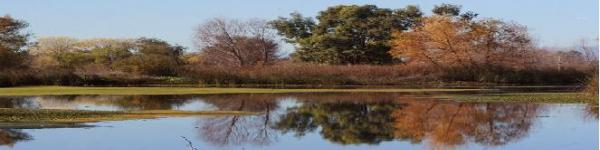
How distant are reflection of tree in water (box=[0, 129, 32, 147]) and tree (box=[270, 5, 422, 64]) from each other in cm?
4229

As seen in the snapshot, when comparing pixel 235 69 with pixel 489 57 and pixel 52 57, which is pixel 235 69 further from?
pixel 52 57

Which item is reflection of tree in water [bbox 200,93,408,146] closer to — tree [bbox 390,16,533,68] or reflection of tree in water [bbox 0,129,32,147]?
reflection of tree in water [bbox 0,129,32,147]

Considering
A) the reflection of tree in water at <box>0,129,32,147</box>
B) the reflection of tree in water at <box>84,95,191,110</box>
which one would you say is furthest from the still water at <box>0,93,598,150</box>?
the reflection of tree in water at <box>84,95,191,110</box>

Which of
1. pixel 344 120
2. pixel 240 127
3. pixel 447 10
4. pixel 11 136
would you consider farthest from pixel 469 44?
pixel 11 136

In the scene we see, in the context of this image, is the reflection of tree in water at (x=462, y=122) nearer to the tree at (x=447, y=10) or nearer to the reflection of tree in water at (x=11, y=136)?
the reflection of tree in water at (x=11, y=136)

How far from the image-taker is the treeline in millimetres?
44625

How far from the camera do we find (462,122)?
56.7 ft

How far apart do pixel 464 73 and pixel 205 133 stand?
35071mm

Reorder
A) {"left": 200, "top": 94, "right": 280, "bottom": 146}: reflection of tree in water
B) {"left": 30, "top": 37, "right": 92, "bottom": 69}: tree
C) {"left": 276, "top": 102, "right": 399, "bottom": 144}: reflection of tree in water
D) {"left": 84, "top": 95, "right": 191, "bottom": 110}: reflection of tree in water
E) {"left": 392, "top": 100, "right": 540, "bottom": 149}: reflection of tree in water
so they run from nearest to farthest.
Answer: {"left": 200, "top": 94, "right": 280, "bottom": 146}: reflection of tree in water
{"left": 392, "top": 100, "right": 540, "bottom": 149}: reflection of tree in water
{"left": 276, "top": 102, "right": 399, "bottom": 144}: reflection of tree in water
{"left": 84, "top": 95, "right": 191, "bottom": 110}: reflection of tree in water
{"left": 30, "top": 37, "right": 92, "bottom": 69}: tree

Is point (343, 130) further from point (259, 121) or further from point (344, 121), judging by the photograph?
point (259, 121)

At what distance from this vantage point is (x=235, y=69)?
4600cm

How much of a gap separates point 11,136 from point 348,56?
4430cm

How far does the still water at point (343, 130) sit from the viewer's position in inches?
516

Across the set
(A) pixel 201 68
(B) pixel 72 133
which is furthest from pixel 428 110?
(A) pixel 201 68
